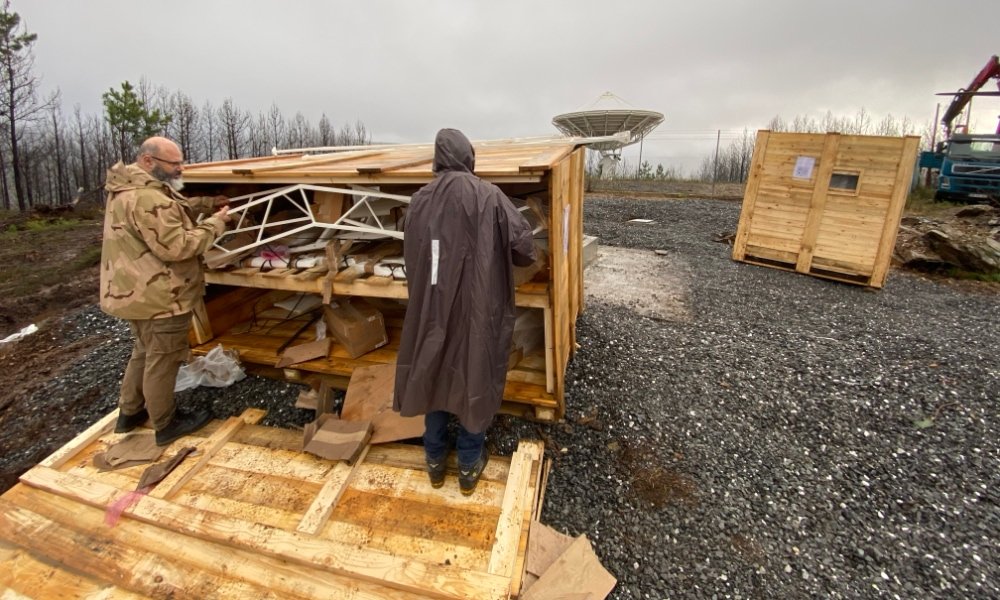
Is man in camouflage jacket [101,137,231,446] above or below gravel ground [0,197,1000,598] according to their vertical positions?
above

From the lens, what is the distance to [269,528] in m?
2.39

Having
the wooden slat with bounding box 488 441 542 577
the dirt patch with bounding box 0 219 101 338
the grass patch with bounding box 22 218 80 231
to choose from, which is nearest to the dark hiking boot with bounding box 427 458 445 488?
the wooden slat with bounding box 488 441 542 577

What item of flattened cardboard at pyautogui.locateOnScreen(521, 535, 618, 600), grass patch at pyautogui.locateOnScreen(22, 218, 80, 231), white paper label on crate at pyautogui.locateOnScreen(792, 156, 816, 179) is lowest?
flattened cardboard at pyautogui.locateOnScreen(521, 535, 618, 600)

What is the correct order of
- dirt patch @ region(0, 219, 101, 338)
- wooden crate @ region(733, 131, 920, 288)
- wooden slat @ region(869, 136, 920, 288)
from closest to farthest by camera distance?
1. wooden slat @ region(869, 136, 920, 288)
2. dirt patch @ region(0, 219, 101, 338)
3. wooden crate @ region(733, 131, 920, 288)

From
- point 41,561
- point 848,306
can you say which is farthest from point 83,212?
point 848,306

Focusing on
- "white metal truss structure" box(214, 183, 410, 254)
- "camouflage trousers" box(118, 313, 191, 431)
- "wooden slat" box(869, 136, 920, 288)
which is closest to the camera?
"camouflage trousers" box(118, 313, 191, 431)

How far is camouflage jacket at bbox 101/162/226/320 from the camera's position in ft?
9.58

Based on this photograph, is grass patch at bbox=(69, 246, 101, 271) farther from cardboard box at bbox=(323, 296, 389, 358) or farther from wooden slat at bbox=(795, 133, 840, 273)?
wooden slat at bbox=(795, 133, 840, 273)

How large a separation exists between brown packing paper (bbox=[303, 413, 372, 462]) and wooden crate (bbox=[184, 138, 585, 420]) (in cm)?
71

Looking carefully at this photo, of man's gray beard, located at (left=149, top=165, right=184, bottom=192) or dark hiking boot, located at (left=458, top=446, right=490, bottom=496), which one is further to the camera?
man's gray beard, located at (left=149, top=165, right=184, bottom=192)

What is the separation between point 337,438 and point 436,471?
843 millimetres

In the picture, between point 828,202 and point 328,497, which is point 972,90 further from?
point 328,497

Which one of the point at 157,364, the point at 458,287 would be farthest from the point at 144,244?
the point at 458,287

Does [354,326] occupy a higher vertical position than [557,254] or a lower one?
lower
